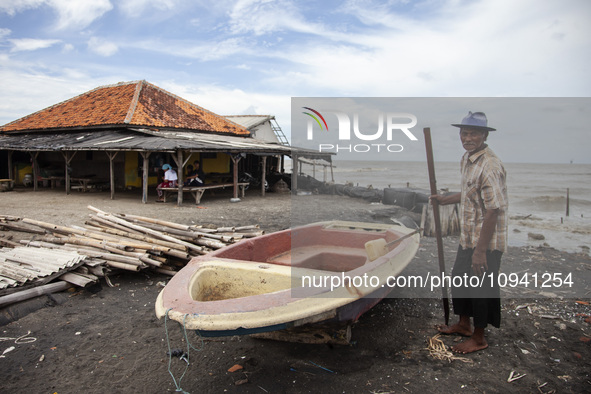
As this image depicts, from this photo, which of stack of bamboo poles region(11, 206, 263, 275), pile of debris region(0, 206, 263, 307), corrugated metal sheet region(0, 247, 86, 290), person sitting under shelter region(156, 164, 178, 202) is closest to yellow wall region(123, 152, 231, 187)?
person sitting under shelter region(156, 164, 178, 202)

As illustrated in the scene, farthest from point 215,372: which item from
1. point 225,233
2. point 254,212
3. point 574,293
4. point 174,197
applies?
point 174,197

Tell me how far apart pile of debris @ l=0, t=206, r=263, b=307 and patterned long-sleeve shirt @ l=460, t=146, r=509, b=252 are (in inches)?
151

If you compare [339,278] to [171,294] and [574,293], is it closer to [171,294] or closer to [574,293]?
[171,294]

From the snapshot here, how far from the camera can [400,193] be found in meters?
14.2

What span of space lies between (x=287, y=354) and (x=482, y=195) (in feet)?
7.75

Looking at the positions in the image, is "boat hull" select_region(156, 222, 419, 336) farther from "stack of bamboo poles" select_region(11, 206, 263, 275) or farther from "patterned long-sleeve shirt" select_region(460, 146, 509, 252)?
"stack of bamboo poles" select_region(11, 206, 263, 275)

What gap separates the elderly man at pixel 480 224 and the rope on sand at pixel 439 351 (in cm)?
8

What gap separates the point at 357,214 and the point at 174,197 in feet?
22.7

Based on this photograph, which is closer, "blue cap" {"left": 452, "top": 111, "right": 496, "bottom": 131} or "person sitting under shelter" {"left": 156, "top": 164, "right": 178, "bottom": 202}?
"blue cap" {"left": 452, "top": 111, "right": 496, "bottom": 131}

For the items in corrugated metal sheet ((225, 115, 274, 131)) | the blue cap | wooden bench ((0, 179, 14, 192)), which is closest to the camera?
the blue cap

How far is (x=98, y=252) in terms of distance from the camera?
5.61m

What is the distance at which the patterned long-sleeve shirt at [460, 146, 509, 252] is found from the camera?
326 centimetres

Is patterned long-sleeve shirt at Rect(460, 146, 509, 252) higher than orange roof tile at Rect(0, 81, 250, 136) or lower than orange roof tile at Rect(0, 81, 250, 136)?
lower

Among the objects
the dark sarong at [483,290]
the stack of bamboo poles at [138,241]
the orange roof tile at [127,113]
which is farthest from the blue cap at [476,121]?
the orange roof tile at [127,113]
